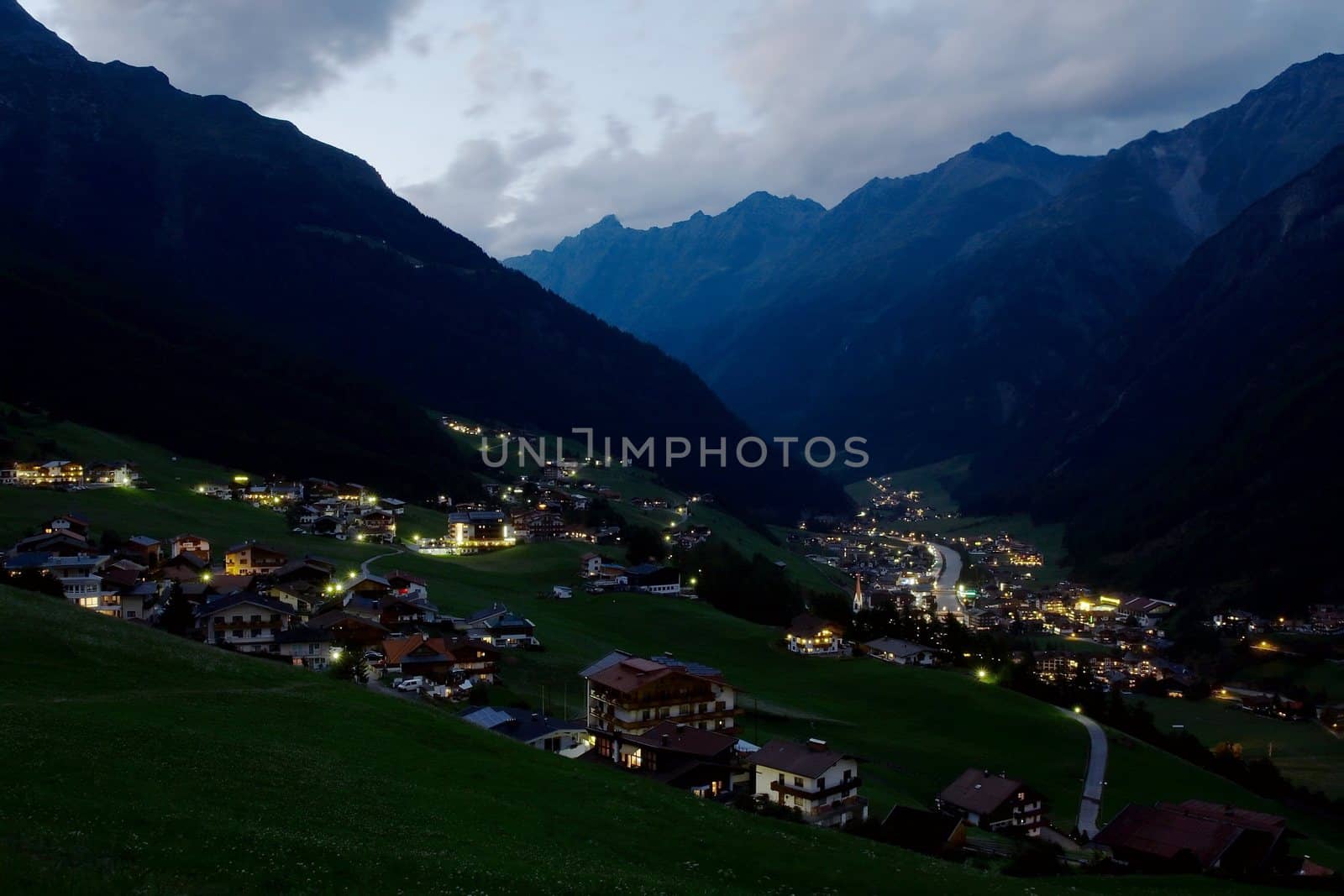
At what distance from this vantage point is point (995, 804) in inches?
2135

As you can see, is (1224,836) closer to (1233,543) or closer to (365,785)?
(365,785)

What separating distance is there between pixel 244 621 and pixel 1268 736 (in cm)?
9092

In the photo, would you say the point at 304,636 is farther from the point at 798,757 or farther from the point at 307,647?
the point at 798,757

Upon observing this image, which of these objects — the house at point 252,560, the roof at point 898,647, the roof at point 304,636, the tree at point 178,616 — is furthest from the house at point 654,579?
the tree at point 178,616

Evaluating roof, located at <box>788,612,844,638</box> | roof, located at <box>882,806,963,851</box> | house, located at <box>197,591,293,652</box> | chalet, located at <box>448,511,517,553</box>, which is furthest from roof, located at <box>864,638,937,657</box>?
chalet, located at <box>448,511,517,553</box>

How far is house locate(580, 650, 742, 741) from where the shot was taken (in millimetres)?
61500

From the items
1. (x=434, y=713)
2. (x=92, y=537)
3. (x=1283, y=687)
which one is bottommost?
(x=1283, y=687)

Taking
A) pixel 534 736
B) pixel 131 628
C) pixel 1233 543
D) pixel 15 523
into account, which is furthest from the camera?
pixel 1233 543

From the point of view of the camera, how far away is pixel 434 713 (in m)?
47.2

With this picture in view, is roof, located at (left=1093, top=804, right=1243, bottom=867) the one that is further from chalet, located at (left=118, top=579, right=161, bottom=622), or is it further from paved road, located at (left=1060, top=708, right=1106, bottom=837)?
chalet, located at (left=118, top=579, right=161, bottom=622)

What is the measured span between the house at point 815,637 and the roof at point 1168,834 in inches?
1871

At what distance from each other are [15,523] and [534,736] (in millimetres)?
62971

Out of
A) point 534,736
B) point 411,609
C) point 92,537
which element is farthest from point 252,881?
point 92,537

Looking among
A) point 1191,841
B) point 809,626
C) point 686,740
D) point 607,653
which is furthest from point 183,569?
point 1191,841
